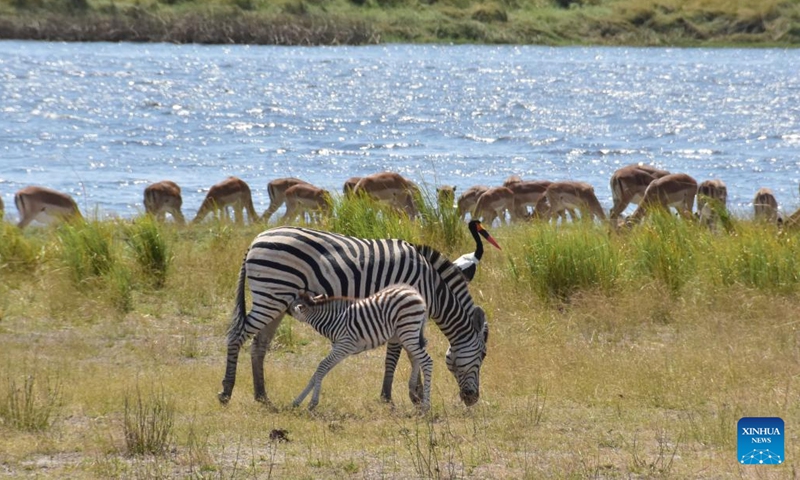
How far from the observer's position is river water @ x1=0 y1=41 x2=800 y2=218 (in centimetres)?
2877

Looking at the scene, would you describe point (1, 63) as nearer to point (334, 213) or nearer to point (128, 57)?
point (128, 57)

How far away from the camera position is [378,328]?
862 cm

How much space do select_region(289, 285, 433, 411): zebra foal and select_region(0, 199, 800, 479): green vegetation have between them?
30 cm

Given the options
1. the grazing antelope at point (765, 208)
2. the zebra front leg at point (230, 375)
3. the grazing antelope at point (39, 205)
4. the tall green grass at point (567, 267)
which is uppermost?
the grazing antelope at point (39, 205)

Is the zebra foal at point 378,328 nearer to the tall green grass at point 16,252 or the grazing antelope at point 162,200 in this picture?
the tall green grass at point 16,252

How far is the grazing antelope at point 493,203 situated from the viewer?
1928cm

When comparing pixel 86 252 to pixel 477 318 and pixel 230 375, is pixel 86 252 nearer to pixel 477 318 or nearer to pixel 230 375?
pixel 230 375

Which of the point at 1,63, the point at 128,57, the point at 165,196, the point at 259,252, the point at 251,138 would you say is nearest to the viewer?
the point at 259,252

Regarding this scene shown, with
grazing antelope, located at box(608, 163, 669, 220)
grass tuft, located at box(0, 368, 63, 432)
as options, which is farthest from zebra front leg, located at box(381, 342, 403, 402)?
grazing antelope, located at box(608, 163, 669, 220)

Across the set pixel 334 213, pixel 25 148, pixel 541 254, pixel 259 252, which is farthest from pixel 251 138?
pixel 259 252

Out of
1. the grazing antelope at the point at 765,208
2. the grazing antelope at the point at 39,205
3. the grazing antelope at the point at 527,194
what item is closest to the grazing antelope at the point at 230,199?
the grazing antelope at the point at 39,205

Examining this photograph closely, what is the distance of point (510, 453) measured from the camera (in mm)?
7430

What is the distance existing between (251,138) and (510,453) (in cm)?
2946

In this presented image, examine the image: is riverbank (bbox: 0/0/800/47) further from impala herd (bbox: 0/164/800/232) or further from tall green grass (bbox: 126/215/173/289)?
tall green grass (bbox: 126/215/173/289)
